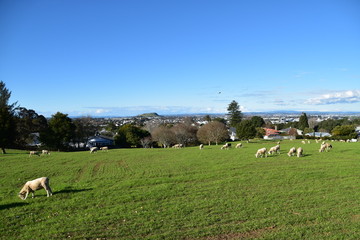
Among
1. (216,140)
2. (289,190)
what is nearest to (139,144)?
(216,140)

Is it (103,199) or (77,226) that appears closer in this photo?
(77,226)

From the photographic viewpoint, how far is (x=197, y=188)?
16562 millimetres

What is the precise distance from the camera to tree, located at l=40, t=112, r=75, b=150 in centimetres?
5969

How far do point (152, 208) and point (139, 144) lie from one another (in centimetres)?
6684

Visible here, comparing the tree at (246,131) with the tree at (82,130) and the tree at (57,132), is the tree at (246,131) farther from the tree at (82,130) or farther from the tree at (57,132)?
the tree at (57,132)

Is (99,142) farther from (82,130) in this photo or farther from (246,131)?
(246,131)

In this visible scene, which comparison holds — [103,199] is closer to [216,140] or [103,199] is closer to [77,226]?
[77,226]

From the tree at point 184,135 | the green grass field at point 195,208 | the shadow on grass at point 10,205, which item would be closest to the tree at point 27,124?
the tree at point 184,135

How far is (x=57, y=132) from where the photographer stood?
6000cm

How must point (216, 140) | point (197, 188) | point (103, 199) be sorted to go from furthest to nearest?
1. point (216, 140)
2. point (197, 188)
3. point (103, 199)

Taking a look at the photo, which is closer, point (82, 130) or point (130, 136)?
point (130, 136)

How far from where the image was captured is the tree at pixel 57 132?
196ft

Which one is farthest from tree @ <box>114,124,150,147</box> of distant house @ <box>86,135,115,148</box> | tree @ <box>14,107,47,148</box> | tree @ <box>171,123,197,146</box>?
tree @ <box>14,107,47,148</box>

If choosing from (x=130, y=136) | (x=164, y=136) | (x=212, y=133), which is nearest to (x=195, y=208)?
(x=212, y=133)
